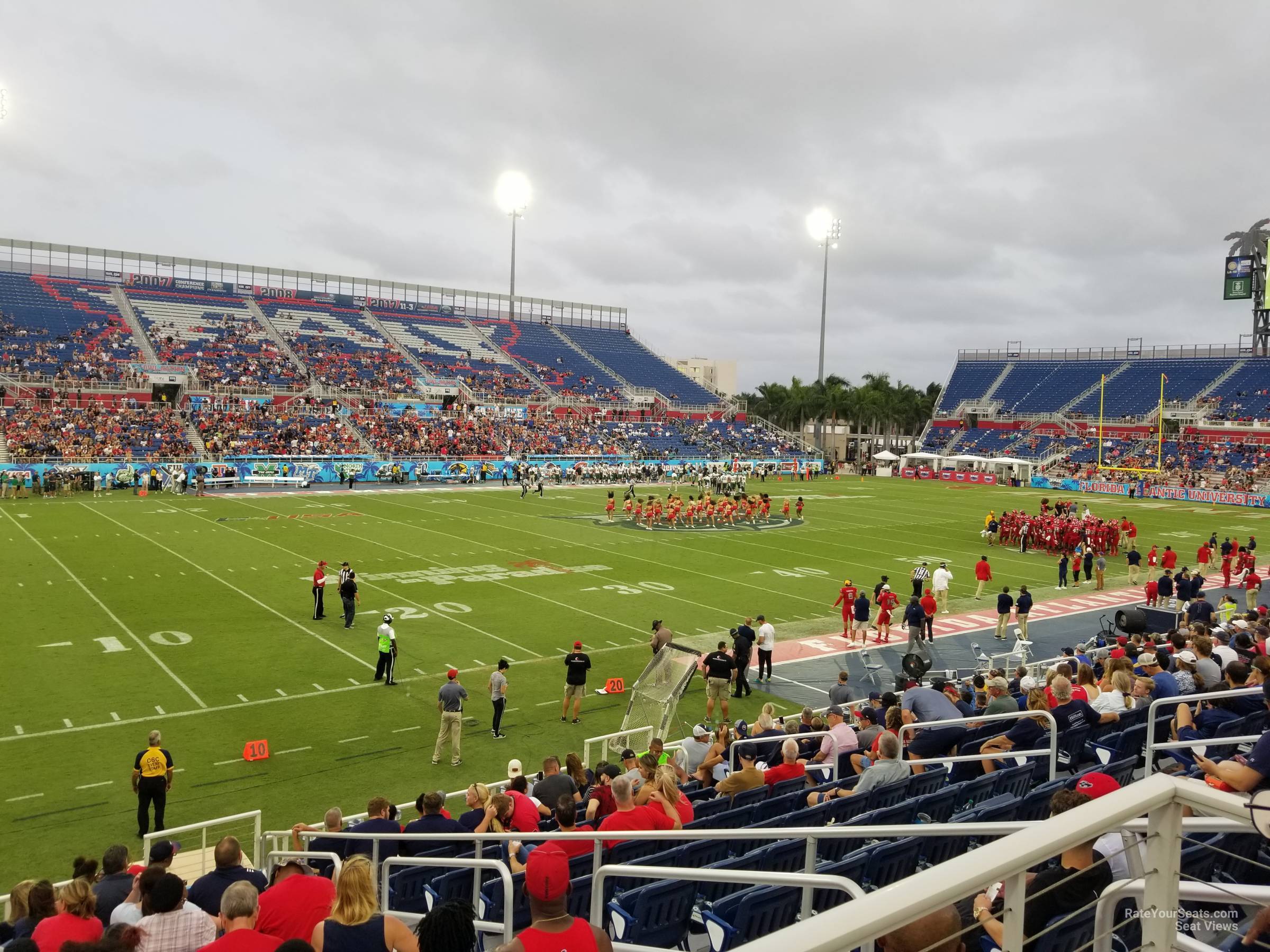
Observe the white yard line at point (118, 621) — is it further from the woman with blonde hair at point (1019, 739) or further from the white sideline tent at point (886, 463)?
the white sideline tent at point (886, 463)

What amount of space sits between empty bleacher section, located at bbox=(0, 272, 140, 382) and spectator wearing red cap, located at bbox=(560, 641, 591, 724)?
176ft

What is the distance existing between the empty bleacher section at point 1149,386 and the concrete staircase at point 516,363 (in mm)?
45347

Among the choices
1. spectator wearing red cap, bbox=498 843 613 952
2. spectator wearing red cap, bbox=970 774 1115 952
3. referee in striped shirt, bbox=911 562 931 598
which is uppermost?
spectator wearing red cap, bbox=970 774 1115 952

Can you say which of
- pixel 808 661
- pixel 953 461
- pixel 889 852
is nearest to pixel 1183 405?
pixel 953 461

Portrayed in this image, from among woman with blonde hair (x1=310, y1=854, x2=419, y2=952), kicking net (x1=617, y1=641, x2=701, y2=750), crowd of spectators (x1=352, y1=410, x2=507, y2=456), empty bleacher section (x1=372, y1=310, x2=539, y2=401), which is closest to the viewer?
woman with blonde hair (x1=310, y1=854, x2=419, y2=952)

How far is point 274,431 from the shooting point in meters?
57.3

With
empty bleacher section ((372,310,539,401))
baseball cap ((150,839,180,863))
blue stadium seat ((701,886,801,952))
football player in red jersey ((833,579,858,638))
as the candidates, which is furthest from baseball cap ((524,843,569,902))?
empty bleacher section ((372,310,539,401))

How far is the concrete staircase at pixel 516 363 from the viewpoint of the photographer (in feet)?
253

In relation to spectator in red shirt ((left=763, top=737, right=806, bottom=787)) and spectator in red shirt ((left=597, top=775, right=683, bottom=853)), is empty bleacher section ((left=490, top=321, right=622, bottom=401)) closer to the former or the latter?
spectator in red shirt ((left=763, top=737, right=806, bottom=787))

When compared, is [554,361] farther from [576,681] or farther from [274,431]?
[576,681]

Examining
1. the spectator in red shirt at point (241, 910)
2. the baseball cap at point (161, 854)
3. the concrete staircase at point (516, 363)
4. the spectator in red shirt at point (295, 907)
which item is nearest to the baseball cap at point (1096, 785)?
the spectator in red shirt at point (295, 907)

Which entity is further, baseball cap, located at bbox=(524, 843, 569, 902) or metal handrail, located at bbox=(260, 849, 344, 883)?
metal handrail, located at bbox=(260, 849, 344, 883)

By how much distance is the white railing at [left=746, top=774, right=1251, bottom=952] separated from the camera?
1.64 m

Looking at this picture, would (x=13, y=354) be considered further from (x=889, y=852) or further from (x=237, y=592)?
(x=889, y=852)
